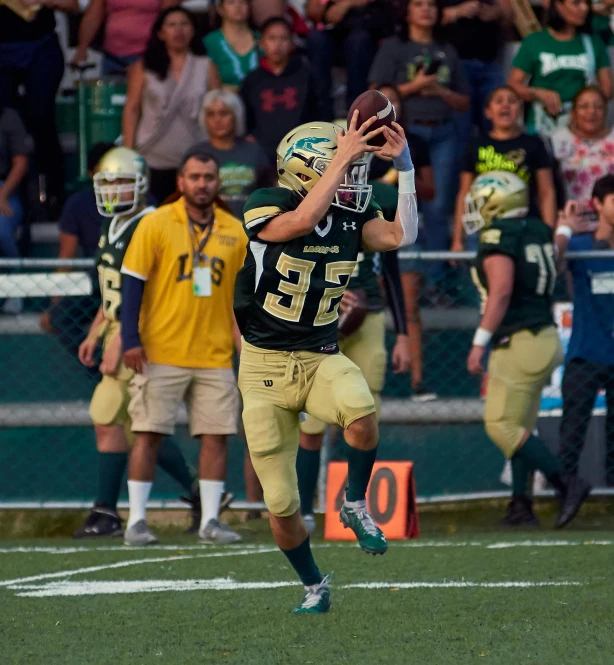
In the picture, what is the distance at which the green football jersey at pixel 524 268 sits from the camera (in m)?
7.35

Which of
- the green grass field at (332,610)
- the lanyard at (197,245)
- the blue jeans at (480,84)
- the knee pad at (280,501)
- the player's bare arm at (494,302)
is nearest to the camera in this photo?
the green grass field at (332,610)

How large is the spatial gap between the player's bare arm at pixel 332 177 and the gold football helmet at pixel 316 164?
0.41ft

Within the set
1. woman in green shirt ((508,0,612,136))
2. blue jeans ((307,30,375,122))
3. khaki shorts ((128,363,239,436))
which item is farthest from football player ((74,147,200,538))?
woman in green shirt ((508,0,612,136))

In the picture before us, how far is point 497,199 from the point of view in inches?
294

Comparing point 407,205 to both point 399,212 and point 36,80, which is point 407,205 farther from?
point 36,80

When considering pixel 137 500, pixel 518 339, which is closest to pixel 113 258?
pixel 137 500

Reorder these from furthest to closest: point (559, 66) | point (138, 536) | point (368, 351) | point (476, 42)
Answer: point (476, 42) → point (559, 66) → point (368, 351) → point (138, 536)

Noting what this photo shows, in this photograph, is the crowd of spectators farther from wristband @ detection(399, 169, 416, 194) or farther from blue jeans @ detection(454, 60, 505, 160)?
wristband @ detection(399, 169, 416, 194)

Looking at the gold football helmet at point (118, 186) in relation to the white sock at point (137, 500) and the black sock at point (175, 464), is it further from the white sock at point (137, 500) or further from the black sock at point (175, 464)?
the white sock at point (137, 500)

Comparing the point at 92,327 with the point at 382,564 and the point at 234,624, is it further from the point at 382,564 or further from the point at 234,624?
the point at 234,624

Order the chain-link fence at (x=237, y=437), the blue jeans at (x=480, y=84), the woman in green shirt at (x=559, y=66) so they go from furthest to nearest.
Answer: the blue jeans at (x=480, y=84) < the woman in green shirt at (x=559, y=66) < the chain-link fence at (x=237, y=437)

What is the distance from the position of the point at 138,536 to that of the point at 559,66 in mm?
4576

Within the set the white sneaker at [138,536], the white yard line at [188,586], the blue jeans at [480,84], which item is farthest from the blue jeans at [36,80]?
the white yard line at [188,586]

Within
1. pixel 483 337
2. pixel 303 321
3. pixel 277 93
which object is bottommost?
pixel 483 337
